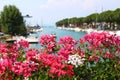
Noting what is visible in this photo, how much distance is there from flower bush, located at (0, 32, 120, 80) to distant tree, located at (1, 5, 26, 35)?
89909 millimetres

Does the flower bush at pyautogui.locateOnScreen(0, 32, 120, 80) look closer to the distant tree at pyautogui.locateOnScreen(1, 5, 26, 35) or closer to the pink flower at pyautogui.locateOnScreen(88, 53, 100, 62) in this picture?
the pink flower at pyautogui.locateOnScreen(88, 53, 100, 62)

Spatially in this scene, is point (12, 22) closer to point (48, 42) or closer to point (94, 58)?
point (48, 42)

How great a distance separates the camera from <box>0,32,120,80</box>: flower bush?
25.9ft

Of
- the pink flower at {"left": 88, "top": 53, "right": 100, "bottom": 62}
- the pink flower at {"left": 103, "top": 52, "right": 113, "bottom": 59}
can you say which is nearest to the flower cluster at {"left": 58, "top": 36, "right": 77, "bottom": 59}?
the pink flower at {"left": 88, "top": 53, "right": 100, "bottom": 62}

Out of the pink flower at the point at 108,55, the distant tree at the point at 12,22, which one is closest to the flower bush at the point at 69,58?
the pink flower at the point at 108,55

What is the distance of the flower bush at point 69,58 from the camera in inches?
310

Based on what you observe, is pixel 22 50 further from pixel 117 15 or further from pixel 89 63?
pixel 117 15

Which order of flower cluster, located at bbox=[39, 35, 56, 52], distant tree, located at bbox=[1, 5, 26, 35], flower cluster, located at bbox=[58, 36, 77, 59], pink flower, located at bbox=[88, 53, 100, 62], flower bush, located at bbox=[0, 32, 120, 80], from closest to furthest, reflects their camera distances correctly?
1. flower bush, located at bbox=[0, 32, 120, 80]
2. flower cluster, located at bbox=[58, 36, 77, 59]
3. pink flower, located at bbox=[88, 53, 100, 62]
4. flower cluster, located at bbox=[39, 35, 56, 52]
5. distant tree, located at bbox=[1, 5, 26, 35]

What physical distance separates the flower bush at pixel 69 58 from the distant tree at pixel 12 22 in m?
89.9

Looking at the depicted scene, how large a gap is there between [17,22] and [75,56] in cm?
9312

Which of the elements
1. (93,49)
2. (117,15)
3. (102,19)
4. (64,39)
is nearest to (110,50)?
(93,49)

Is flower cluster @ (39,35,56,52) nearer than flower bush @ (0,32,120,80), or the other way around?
flower bush @ (0,32,120,80)

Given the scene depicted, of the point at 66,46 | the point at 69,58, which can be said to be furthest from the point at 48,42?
the point at 69,58

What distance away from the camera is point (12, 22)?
3957 inches
